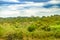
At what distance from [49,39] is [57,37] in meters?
1.58

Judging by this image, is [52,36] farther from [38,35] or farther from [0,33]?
[0,33]

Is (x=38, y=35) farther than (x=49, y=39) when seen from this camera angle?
Yes

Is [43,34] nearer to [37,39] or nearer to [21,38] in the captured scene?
[37,39]

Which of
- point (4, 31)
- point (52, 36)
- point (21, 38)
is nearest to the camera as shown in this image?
point (21, 38)

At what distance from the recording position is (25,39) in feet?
51.3

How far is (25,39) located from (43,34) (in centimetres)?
225

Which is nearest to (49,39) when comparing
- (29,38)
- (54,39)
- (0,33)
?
(54,39)

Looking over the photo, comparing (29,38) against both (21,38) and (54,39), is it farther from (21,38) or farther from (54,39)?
(54,39)

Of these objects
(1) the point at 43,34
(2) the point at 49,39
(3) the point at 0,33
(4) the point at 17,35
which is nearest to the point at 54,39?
(2) the point at 49,39

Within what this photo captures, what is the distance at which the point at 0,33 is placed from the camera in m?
17.8

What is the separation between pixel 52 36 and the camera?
1705cm

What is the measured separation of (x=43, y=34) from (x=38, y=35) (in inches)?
15.7

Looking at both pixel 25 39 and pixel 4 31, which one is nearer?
pixel 25 39

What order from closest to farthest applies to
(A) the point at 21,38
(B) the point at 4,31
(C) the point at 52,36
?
1. (A) the point at 21,38
2. (C) the point at 52,36
3. (B) the point at 4,31
